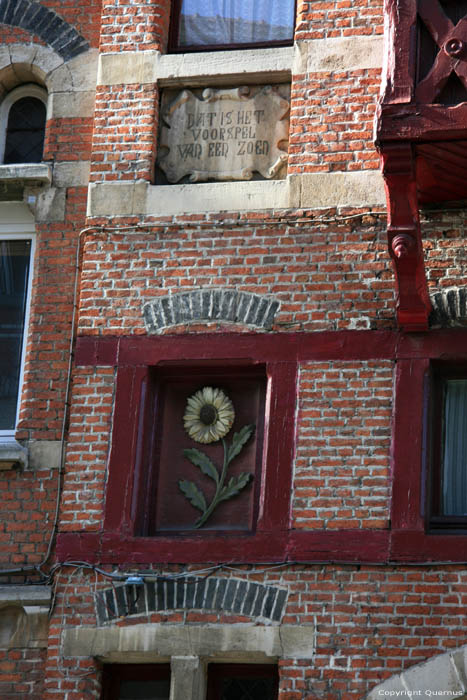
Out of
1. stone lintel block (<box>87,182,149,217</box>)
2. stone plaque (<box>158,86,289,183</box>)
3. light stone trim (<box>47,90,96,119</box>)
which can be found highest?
light stone trim (<box>47,90,96,119</box>)

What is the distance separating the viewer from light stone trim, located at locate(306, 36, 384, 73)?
43.8 ft

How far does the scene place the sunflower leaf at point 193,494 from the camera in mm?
12648

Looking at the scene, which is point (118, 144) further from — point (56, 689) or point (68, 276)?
point (56, 689)

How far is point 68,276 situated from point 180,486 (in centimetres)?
205

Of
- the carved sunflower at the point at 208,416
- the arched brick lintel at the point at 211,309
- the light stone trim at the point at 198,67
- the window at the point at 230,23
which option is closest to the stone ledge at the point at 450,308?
the arched brick lintel at the point at 211,309

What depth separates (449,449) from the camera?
12.5 meters

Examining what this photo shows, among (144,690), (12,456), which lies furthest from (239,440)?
(144,690)

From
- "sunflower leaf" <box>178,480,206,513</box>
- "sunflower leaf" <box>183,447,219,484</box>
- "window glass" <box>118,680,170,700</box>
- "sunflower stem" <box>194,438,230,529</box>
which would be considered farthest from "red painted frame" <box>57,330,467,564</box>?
"window glass" <box>118,680,170,700</box>

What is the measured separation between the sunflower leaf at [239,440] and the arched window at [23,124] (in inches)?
126

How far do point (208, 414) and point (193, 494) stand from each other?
2.12 feet

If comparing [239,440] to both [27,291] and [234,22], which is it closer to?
[27,291]

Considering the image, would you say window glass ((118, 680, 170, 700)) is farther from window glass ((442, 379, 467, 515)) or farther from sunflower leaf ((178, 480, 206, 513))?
window glass ((442, 379, 467, 515))

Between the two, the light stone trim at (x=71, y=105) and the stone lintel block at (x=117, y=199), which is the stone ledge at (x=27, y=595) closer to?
the stone lintel block at (x=117, y=199)

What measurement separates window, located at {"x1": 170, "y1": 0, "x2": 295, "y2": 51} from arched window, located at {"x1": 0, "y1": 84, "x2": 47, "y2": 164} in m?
1.34
